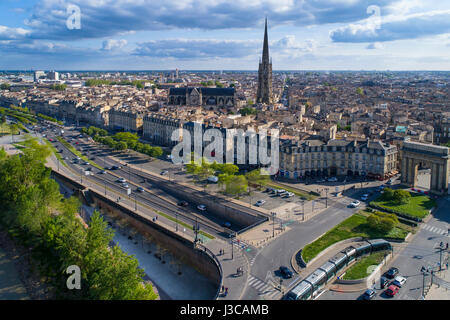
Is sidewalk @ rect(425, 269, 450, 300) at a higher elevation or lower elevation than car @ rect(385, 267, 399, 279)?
lower

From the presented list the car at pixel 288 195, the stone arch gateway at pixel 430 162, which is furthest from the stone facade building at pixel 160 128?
the stone arch gateway at pixel 430 162

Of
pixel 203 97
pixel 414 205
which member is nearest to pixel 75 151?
pixel 414 205

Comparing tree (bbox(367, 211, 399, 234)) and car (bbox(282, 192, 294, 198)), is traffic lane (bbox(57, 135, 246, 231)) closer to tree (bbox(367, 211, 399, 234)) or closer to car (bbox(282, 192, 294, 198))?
car (bbox(282, 192, 294, 198))

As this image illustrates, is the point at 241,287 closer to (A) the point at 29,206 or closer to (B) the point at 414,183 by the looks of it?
(A) the point at 29,206

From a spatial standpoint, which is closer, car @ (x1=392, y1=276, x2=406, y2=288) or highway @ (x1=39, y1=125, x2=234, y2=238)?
car @ (x1=392, y1=276, x2=406, y2=288)

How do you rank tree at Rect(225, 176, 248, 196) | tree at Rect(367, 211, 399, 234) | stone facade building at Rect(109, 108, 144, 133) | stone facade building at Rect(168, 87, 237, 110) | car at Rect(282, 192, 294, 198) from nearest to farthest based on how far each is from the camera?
tree at Rect(367, 211, 399, 234) < car at Rect(282, 192, 294, 198) < tree at Rect(225, 176, 248, 196) < stone facade building at Rect(109, 108, 144, 133) < stone facade building at Rect(168, 87, 237, 110)

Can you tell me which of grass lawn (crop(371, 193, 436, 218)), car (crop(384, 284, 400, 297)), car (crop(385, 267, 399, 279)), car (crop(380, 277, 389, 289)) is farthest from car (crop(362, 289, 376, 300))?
grass lawn (crop(371, 193, 436, 218))

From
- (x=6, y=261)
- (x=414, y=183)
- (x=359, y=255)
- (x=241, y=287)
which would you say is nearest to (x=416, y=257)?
(x=359, y=255)
